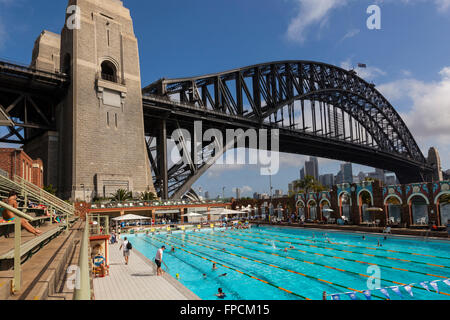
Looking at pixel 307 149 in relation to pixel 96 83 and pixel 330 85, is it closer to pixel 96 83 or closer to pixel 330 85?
pixel 330 85

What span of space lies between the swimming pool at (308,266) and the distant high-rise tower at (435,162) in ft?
366

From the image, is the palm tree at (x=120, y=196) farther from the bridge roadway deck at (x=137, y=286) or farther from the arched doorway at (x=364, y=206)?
the arched doorway at (x=364, y=206)

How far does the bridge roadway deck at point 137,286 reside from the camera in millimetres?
10297

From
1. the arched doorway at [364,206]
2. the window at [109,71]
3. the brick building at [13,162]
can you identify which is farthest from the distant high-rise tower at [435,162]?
the brick building at [13,162]

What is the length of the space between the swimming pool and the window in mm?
24992

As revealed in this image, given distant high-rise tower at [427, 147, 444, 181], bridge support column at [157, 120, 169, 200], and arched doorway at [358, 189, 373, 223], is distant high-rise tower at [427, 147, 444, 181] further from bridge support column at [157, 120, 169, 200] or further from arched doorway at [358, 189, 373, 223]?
bridge support column at [157, 120, 169, 200]

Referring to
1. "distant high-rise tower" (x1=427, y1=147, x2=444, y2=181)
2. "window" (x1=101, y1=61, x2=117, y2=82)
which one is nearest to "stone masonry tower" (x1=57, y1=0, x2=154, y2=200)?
"window" (x1=101, y1=61, x2=117, y2=82)

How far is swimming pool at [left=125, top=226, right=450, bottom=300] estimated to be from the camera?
40.5ft

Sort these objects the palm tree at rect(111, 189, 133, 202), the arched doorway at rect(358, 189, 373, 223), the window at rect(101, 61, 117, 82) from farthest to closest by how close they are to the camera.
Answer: the window at rect(101, 61, 117, 82) < the palm tree at rect(111, 189, 133, 202) < the arched doorway at rect(358, 189, 373, 223)

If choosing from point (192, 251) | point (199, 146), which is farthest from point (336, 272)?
point (199, 146)

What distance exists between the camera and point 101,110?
3834cm

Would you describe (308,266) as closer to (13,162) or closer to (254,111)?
(13,162)
